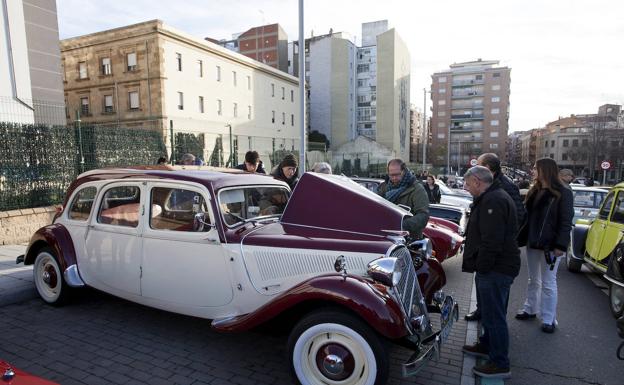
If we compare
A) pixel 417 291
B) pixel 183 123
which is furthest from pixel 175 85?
pixel 417 291

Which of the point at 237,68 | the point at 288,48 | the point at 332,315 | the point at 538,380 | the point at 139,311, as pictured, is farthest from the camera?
the point at 288,48

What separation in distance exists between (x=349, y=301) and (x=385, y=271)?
386mm

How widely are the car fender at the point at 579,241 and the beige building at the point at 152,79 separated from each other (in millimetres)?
23862

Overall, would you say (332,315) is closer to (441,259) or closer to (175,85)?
(441,259)

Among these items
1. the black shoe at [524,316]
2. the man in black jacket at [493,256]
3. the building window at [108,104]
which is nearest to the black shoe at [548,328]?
the black shoe at [524,316]

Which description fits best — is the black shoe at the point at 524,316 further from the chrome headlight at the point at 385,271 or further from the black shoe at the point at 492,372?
the chrome headlight at the point at 385,271

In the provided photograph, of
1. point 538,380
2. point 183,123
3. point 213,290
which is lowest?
point 538,380

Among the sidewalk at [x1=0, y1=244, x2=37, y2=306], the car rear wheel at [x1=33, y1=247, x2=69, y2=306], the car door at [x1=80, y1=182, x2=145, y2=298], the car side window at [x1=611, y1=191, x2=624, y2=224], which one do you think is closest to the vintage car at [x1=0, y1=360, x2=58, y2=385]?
the car door at [x1=80, y1=182, x2=145, y2=298]

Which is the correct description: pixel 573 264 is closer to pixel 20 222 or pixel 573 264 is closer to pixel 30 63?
pixel 20 222

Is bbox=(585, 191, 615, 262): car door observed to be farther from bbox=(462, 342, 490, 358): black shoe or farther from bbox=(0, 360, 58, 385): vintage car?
bbox=(0, 360, 58, 385): vintage car

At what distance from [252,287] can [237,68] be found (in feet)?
127

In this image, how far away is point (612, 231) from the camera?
5547 millimetres

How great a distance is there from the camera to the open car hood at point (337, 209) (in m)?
3.48

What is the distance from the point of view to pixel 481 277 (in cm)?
333
